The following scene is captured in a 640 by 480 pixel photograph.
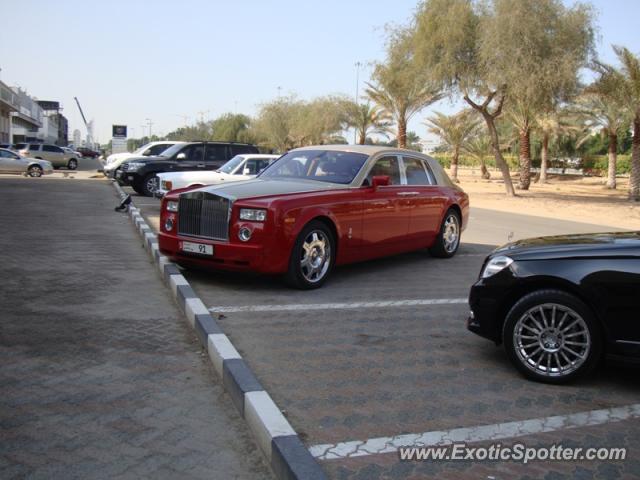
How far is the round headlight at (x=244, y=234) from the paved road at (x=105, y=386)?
102 cm

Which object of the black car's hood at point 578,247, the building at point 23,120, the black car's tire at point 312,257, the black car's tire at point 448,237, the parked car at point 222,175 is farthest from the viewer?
the building at point 23,120

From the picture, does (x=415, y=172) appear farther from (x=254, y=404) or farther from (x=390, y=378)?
(x=254, y=404)

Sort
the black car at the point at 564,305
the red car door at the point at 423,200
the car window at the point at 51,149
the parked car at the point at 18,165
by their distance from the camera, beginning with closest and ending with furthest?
1. the black car at the point at 564,305
2. the red car door at the point at 423,200
3. the parked car at the point at 18,165
4. the car window at the point at 51,149

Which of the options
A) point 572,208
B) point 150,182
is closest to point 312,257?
point 150,182

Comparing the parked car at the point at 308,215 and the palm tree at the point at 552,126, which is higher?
the palm tree at the point at 552,126

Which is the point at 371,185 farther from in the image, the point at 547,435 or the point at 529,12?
the point at 529,12

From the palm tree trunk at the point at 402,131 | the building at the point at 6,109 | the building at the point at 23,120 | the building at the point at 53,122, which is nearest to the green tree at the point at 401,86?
the palm tree trunk at the point at 402,131

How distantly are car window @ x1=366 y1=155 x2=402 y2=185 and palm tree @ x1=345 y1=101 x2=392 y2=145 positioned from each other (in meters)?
41.8

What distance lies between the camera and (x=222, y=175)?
46.4 ft

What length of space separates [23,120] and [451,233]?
10014cm

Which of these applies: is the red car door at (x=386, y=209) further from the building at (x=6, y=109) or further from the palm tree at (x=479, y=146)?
the building at (x=6, y=109)

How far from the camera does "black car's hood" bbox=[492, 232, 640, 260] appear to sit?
443 cm

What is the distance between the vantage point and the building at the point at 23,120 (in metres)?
86.3

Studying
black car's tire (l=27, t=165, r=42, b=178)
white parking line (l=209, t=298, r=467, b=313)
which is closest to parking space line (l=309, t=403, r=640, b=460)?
white parking line (l=209, t=298, r=467, b=313)
